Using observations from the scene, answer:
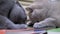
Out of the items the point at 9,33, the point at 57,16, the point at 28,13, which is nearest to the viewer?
the point at 9,33

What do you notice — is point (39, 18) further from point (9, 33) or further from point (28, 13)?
point (9, 33)

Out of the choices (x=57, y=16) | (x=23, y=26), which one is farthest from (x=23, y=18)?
(x=57, y=16)

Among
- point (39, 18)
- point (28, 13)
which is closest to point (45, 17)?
point (39, 18)

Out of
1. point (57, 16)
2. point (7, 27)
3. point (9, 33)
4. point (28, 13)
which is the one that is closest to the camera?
point (9, 33)

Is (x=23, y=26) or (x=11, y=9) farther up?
(x=11, y=9)

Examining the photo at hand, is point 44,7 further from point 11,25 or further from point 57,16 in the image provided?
point 11,25

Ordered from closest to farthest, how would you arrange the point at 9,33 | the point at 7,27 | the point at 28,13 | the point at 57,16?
the point at 9,33, the point at 7,27, the point at 57,16, the point at 28,13

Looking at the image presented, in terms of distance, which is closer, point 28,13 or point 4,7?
point 4,7

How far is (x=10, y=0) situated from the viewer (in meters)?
1.04

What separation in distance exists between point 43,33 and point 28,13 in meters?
0.36

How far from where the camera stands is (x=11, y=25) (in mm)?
981

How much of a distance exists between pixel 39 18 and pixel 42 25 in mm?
99

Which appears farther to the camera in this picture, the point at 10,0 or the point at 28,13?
the point at 28,13

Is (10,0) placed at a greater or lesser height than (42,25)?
greater
